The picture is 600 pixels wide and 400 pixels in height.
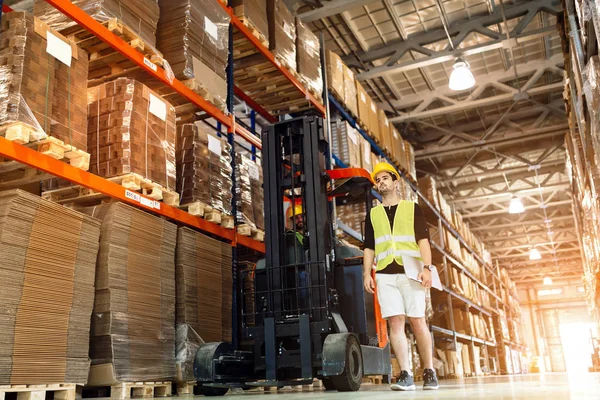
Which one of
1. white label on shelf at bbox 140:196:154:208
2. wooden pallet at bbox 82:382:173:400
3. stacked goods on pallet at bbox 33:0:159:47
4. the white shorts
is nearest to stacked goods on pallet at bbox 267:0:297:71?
stacked goods on pallet at bbox 33:0:159:47

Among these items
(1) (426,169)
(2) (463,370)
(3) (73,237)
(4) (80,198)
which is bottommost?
(2) (463,370)

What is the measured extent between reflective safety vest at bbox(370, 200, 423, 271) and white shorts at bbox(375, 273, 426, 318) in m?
0.13

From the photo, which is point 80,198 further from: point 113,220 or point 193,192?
Result: point 193,192

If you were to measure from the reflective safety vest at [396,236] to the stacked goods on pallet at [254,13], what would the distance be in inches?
123

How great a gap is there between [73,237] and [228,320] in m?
2.13

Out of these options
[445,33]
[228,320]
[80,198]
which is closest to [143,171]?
[80,198]

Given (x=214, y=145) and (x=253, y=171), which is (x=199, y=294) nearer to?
(x=214, y=145)

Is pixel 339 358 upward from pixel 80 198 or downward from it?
downward

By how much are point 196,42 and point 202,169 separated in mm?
1279

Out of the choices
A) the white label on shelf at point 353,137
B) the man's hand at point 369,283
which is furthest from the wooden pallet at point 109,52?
the white label on shelf at point 353,137

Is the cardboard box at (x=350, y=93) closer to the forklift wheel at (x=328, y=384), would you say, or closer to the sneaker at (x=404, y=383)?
the forklift wheel at (x=328, y=384)

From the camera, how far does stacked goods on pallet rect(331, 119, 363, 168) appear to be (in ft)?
27.1

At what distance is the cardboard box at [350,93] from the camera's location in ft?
29.0

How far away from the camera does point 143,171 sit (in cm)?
471
